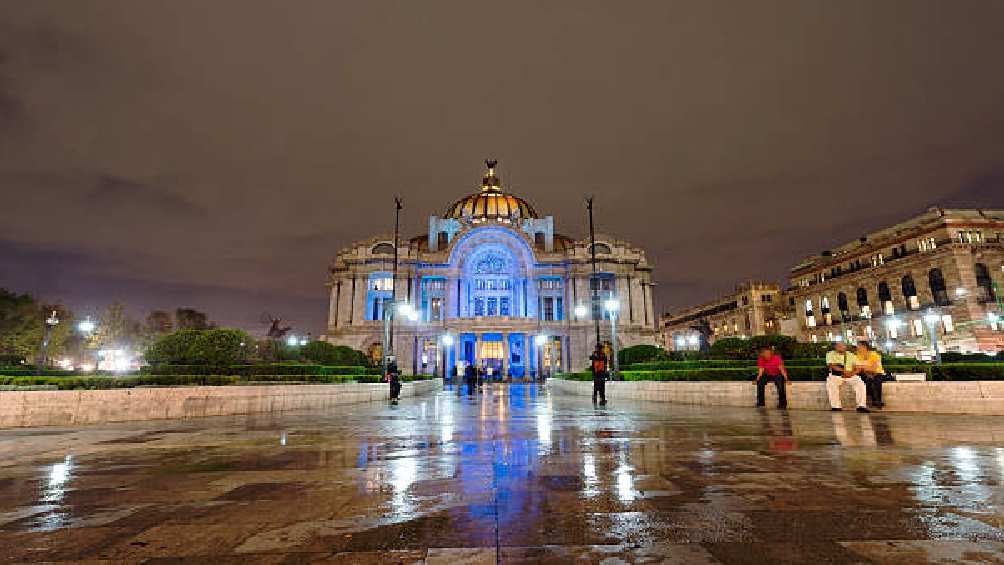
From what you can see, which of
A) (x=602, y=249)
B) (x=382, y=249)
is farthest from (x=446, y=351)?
(x=602, y=249)

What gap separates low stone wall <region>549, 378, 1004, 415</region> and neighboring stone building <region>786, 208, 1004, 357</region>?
141 feet

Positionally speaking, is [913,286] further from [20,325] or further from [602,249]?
[20,325]

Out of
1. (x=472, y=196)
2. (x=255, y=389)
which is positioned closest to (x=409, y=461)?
(x=255, y=389)

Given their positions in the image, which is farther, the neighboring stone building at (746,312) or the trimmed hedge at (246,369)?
the neighboring stone building at (746,312)

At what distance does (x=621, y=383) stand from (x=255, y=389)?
15.6 meters

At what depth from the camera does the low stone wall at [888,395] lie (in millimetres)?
11578

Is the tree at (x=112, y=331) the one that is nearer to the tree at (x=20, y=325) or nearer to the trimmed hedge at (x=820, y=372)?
Result: the tree at (x=20, y=325)

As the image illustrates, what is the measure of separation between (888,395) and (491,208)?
2609 inches

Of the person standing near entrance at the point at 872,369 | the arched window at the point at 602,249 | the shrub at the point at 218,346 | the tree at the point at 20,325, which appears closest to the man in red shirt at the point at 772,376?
the person standing near entrance at the point at 872,369

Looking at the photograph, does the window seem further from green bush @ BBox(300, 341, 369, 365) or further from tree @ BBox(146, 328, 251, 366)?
tree @ BBox(146, 328, 251, 366)

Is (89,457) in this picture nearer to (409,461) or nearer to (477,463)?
(409,461)

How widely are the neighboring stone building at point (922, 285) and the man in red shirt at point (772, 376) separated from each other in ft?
146

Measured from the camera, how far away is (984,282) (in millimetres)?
52062

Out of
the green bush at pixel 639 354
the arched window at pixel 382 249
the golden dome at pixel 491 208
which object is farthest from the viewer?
the golden dome at pixel 491 208
